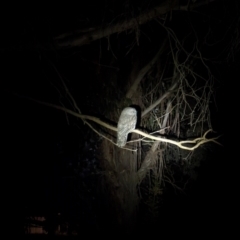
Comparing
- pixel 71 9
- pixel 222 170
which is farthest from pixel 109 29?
pixel 222 170

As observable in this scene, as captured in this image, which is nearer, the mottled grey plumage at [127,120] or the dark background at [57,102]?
the mottled grey plumage at [127,120]

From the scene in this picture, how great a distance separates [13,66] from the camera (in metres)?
5.31

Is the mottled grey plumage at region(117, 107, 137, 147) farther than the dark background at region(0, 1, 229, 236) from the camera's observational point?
No

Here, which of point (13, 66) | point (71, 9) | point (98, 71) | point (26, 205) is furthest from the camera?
point (26, 205)

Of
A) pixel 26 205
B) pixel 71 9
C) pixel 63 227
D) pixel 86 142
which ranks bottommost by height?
pixel 63 227

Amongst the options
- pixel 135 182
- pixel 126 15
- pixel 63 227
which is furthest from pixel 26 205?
pixel 126 15

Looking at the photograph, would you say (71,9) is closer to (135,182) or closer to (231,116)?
(135,182)

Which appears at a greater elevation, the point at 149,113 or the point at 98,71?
the point at 98,71

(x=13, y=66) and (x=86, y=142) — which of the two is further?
(x=86, y=142)

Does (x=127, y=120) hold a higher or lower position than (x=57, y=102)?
lower

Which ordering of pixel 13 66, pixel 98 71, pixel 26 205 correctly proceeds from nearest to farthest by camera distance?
pixel 98 71, pixel 13 66, pixel 26 205

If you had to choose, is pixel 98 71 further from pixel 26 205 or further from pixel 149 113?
pixel 26 205

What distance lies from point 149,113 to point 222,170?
297cm

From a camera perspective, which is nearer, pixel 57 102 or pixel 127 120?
pixel 127 120
